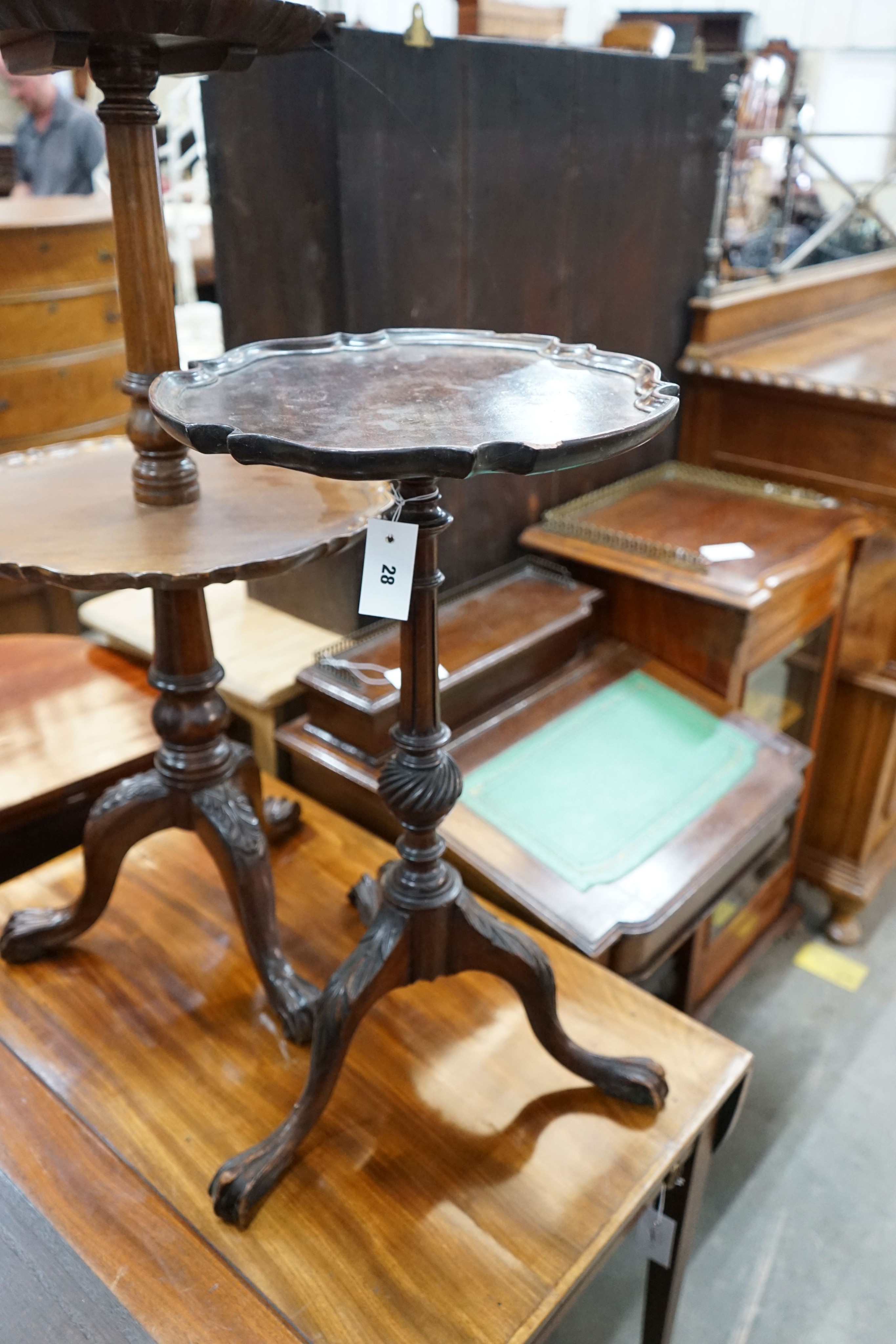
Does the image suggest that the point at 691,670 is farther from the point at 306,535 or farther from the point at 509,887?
the point at 306,535

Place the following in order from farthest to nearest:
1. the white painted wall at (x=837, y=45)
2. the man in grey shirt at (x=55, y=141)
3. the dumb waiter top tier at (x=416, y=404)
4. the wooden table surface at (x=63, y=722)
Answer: the white painted wall at (x=837, y=45) → the man in grey shirt at (x=55, y=141) → the wooden table surface at (x=63, y=722) → the dumb waiter top tier at (x=416, y=404)

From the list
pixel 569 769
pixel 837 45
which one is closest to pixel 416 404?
pixel 569 769

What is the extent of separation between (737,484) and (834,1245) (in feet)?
4.72

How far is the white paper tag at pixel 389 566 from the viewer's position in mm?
829

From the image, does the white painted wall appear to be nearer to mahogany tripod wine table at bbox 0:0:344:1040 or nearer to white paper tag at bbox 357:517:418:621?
mahogany tripod wine table at bbox 0:0:344:1040

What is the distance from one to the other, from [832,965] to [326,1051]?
1615mm

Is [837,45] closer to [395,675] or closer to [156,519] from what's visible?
[395,675]

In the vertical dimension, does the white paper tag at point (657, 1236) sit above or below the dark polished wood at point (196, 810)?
below

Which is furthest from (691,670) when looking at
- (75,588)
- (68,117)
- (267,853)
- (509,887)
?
(68,117)

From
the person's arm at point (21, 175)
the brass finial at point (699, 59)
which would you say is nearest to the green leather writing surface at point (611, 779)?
the brass finial at point (699, 59)

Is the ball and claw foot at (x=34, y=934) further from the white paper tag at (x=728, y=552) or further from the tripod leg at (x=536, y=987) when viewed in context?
the white paper tag at (x=728, y=552)

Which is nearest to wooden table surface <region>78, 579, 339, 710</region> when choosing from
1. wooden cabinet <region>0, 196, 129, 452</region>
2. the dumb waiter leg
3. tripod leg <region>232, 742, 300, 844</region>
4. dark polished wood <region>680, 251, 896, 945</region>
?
tripod leg <region>232, 742, 300, 844</region>

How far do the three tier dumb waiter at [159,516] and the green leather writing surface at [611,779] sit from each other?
0.38m

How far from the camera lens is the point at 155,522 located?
1.05m
